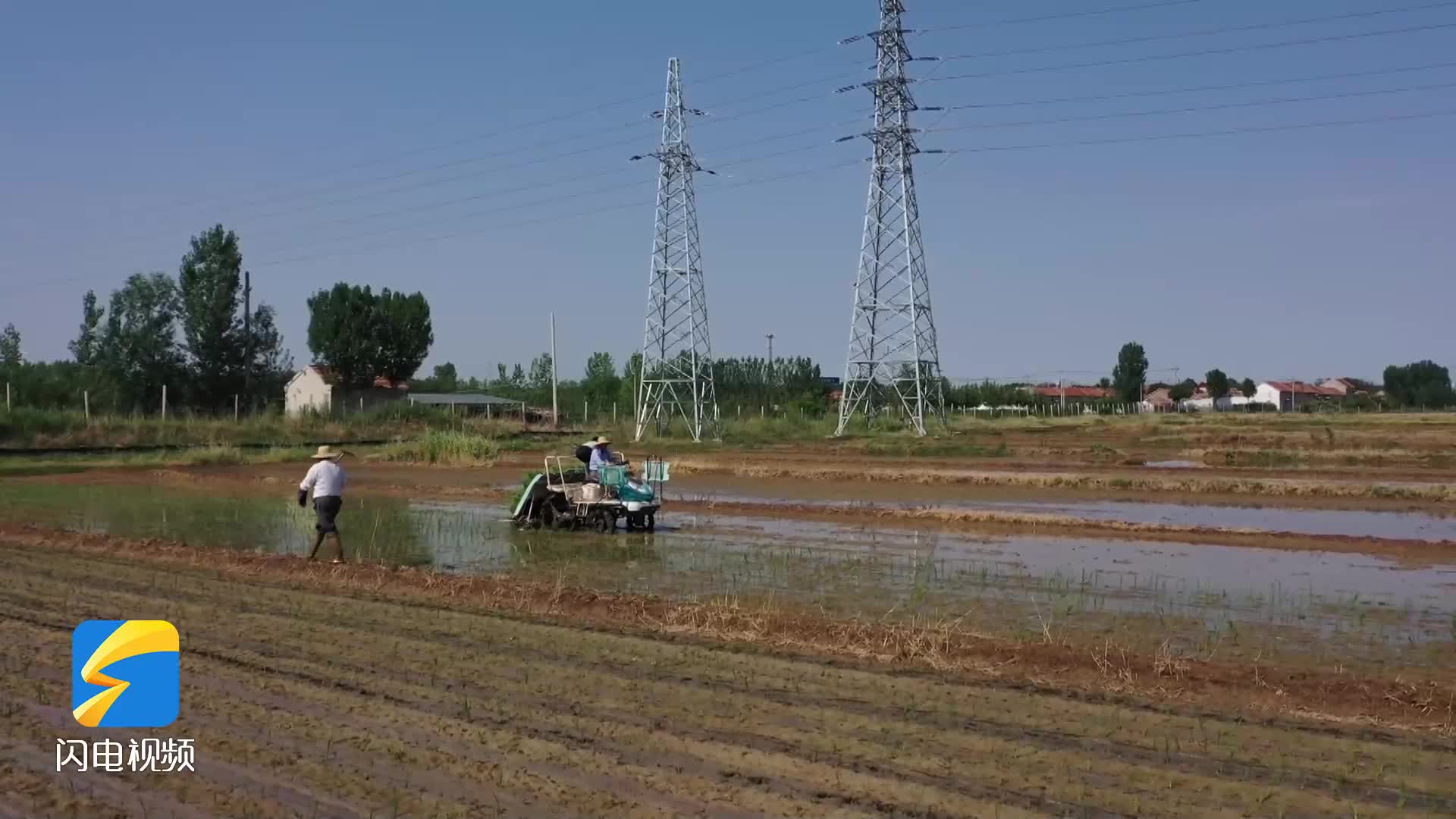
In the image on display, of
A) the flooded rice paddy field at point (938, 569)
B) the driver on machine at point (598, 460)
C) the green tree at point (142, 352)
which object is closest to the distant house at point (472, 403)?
the green tree at point (142, 352)

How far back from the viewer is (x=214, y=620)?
35.7 feet

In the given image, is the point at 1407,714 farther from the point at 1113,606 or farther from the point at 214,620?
the point at 214,620

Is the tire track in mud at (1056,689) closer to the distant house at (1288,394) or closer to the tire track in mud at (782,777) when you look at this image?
the tire track in mud at (782,777)

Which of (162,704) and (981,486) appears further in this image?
(981,486)

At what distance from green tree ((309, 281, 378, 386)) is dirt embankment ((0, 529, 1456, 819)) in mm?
72254

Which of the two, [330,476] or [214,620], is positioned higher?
[330,476]

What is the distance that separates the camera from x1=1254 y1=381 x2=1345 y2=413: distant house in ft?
435

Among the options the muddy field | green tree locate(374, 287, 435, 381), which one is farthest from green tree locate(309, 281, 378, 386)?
the muddy field

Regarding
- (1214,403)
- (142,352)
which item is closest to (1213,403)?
(1214,403)

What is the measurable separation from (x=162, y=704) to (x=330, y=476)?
351 inches

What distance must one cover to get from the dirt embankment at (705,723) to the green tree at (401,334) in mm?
73721

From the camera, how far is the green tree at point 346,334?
266 feet

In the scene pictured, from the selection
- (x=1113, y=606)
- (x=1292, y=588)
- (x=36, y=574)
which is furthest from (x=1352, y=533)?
(x=36, y=574)

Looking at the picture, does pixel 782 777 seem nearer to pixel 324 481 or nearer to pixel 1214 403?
pixel 324 481
